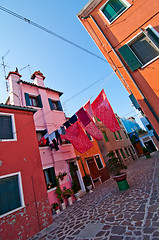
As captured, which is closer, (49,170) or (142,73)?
(142,73)

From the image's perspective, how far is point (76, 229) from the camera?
4621mm

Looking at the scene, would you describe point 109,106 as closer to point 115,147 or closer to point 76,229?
point 76,229

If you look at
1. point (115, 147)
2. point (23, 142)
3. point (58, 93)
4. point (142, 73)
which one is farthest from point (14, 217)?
point (115, 147)

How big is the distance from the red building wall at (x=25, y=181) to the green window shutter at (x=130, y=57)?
22.2 feet

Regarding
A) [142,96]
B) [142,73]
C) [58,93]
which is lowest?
[142,96]

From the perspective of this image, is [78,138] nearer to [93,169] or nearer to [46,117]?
[46,117]

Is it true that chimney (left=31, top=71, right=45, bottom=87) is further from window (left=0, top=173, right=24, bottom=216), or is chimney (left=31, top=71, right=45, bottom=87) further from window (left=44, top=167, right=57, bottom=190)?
window (left=0, top=173, right=24, bottom=216)

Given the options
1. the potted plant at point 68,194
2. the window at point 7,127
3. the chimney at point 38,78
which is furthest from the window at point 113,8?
the potted plant at point 68,194

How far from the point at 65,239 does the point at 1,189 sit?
11.2ft

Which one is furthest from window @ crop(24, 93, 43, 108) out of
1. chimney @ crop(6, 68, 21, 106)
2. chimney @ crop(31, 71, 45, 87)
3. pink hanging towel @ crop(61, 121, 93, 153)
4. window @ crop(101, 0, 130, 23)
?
window @ crop(101, 0, 130, 23)

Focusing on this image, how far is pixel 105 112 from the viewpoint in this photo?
7020 mm

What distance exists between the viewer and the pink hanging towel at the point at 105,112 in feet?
23.0

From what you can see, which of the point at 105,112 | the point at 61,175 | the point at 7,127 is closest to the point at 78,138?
the point at 61,175

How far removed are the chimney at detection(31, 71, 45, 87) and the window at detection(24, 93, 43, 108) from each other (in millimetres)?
2128
